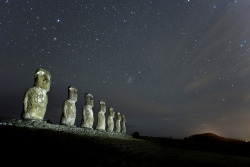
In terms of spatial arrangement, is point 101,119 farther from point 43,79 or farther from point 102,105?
point 43,79

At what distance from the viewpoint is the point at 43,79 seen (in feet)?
40.8

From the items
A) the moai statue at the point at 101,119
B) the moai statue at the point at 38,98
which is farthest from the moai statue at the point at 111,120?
the moai statue at the point at 38,98

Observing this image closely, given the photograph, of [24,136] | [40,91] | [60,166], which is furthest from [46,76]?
[60,166]

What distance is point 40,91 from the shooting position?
39.9 ft

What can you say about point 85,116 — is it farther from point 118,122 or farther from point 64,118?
point 118,122

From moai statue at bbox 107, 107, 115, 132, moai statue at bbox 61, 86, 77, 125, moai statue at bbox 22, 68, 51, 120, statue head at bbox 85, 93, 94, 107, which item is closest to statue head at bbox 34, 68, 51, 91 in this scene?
moai statue at bbox 22, 68, 51, 120

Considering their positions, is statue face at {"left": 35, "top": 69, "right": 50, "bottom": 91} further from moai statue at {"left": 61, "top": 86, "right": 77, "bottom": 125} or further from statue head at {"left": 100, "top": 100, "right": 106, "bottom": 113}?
statue head at {"left": 100, "top": 100, "right": 106, "bottom": 113}

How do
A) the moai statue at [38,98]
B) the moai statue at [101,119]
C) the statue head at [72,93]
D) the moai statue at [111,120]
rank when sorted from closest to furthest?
the moai statue at [38,98] → the statue head at [72,93] → the moai statue at [101,119] → the moai statue at [111,120]

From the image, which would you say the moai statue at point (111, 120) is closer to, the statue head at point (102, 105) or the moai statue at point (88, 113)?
the statue head at point (102, 105)

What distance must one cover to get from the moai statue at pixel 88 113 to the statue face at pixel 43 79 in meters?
5.95

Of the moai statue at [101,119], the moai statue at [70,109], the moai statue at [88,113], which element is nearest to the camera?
the moai statue at [70,109]

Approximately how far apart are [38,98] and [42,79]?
1.36 m

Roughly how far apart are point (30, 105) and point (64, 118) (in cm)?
391

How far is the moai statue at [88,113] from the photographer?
1761cm
